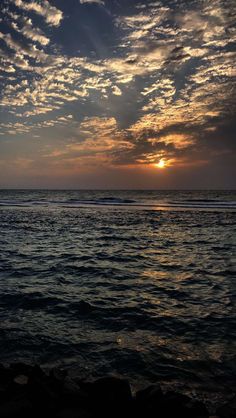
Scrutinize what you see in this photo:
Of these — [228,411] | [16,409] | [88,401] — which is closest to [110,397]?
[88,401]

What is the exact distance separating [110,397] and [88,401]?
27cm

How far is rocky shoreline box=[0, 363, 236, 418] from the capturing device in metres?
3.38

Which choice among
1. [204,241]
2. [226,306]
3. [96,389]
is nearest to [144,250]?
[204,241]

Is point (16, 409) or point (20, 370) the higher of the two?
point (16, 409)

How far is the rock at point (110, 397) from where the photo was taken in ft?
11.6

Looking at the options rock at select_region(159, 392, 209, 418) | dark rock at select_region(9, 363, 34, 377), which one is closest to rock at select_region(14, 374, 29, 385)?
dark rock at select_region(9, 363, 34, 377)

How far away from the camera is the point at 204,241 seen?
18.5m

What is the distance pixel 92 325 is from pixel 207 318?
2.57 meters

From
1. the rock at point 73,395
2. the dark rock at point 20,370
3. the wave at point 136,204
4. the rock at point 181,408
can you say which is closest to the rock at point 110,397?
the rock at point 73,395

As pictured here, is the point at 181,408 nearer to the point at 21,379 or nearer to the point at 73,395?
the point at 73,395

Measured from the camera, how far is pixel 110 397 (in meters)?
3.67

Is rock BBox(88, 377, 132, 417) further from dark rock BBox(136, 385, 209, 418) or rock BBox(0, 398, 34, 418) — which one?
rock BBox(0, 398, 34, 418)

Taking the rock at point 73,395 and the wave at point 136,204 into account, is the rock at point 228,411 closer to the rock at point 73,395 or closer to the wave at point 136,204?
the rock at point 73,395

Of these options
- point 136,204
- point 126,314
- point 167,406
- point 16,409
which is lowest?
point 126,314
